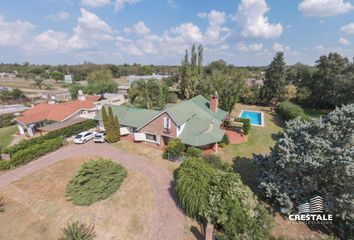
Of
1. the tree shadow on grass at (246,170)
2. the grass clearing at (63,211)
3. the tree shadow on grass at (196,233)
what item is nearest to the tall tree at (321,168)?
the tree shadow on grass at (246,170)

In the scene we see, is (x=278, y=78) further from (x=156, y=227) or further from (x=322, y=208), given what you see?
(x=156, y=227)

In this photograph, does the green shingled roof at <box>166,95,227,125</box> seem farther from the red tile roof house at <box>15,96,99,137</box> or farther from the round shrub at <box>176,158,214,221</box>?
the red tile roof house at <box>15,96,99,137</box>

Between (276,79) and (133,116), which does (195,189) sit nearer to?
(133,116)

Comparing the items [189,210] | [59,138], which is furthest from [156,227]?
[59,138]

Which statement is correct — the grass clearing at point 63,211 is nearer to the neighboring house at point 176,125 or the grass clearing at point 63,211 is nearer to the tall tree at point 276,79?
the neighboring house at point 176,125

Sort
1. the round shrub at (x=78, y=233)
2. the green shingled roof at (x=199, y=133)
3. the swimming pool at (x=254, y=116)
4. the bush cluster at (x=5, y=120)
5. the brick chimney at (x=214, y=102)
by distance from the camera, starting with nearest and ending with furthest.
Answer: the round shrub at (x=78, y=233)
the green shingled roof at (x=199, y=133)
the brick chimney at (x=214, y=102)
the swimming pool at (x=254, y=116)
the bush cluster at (x=5, y=120)

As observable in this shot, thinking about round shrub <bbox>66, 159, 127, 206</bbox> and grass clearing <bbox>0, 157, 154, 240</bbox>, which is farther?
round shrub <bbox>66, 159, 127, 206</bbox>

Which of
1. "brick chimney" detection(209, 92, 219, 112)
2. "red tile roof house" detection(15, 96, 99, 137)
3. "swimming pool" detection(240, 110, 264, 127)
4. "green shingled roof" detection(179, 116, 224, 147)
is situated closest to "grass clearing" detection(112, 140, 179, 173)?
"green shingled roof" detection(179, 116, 224, 147)
